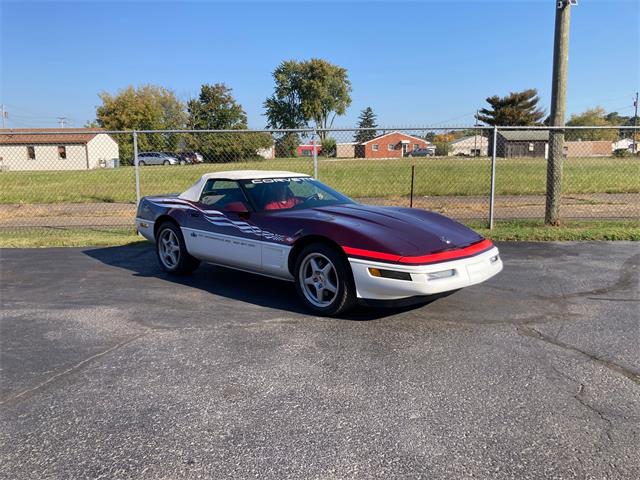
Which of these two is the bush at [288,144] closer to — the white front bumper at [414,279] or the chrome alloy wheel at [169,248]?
the chrome alloy wheel at [169,248]

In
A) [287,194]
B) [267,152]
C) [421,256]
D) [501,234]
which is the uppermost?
[267,152]

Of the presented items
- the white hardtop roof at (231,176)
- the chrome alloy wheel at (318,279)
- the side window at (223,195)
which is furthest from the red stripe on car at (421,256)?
the white hardtop roof at (231,176)

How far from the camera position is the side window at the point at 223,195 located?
5.52 meters

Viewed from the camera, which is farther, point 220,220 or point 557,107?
point 557,107

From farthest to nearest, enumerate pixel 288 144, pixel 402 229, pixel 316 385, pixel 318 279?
pixel 288 144 → pixel 318 279 → pixel 402 229 → pixel 316 385

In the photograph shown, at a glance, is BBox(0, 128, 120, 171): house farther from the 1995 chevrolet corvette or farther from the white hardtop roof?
the 1995 chevrolet corvette

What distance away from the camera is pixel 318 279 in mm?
4801

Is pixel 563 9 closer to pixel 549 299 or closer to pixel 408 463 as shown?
pixel 549 299

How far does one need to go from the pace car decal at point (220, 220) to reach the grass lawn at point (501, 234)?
3014mm

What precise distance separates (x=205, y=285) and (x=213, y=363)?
238 cm

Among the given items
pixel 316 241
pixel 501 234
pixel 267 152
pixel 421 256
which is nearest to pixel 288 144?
pixel 267 152

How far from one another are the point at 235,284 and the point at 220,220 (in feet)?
2.66

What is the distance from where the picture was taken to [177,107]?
79062 millimetres

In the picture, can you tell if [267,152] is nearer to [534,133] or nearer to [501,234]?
[501,234]
